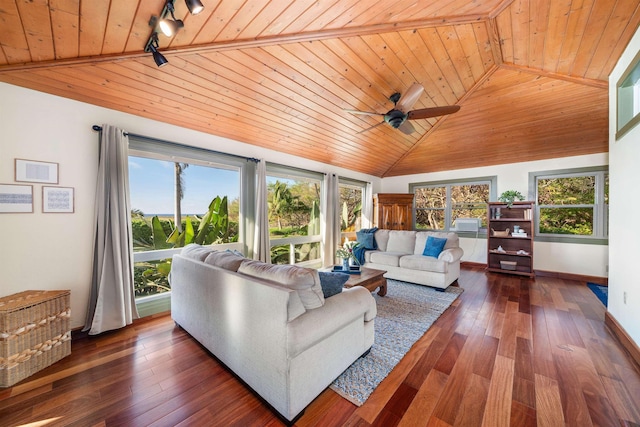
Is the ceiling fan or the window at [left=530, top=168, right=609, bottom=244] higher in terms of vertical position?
the ceiling fan

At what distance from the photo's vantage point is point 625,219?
95.3 inches

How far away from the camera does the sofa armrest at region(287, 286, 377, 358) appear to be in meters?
1.47

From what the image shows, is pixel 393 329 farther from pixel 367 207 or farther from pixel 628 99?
pixel 367 207

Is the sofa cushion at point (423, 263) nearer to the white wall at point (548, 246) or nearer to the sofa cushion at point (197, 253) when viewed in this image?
the white wall at point (548, 246)

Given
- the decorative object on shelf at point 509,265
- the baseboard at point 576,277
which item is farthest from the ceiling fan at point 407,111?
the baseboard at point 576,277

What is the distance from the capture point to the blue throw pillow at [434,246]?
4273mm

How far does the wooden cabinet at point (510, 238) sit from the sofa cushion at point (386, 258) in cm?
241

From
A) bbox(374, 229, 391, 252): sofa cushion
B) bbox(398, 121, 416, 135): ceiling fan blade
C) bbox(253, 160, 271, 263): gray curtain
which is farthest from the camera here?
bbox(374, 229, 391, 252): sofa cushion

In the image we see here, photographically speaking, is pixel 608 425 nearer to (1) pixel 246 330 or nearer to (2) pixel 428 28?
(1) pixel 246 330

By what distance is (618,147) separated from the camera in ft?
8.50

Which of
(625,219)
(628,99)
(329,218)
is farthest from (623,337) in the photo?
(329,218)

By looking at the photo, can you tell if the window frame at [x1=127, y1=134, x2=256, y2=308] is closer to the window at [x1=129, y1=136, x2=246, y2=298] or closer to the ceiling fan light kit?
the window at [x1=129, y1=136, x2=246, y2=298]

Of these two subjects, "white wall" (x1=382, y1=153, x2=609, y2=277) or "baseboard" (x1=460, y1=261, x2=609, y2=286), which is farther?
"white wall" (x1=382, y1=153, x2=609, y2=277)

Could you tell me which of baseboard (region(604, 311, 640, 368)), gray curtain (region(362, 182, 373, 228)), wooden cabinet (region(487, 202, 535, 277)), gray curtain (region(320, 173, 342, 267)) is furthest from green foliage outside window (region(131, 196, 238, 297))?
wooden cabinet (region(487, 202, 535, 277))
